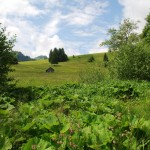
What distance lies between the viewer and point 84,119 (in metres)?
7.20

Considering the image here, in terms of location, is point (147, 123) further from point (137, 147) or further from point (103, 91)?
point (103, 91)

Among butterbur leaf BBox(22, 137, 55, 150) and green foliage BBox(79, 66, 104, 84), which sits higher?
butterbur leaf BBox(22, 137, 55, 150)

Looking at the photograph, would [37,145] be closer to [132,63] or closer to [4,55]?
[4,55]

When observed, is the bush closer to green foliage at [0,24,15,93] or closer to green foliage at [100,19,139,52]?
green foliage at [0,24,15,93]

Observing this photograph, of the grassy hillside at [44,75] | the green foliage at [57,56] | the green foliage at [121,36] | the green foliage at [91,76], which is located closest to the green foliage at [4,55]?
the grassy hillside at [44,75]

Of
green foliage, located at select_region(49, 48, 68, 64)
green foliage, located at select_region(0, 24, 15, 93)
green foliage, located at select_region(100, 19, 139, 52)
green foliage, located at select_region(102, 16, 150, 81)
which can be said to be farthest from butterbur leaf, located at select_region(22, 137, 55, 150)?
green foliage, located at select_region(49, 48, 68, 64)

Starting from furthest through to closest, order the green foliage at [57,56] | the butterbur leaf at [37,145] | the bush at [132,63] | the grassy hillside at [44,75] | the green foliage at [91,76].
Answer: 1. the green foliage at [57,56]
2. the grassy hillside at [44,75]
3. the green foliage at [91,76]
4. the bush at [132,63]
5. the butterbur leaf at [37,145]

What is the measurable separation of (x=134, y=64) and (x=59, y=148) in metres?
21.4

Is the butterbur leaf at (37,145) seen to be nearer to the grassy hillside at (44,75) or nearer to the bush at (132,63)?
the grassy hillside at (44,75)

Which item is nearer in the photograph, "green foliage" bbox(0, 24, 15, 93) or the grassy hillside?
"green foliage" bbox(0, 24, 15, 93)

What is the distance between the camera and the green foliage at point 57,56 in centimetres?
13438

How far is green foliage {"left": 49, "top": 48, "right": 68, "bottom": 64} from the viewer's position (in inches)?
5290

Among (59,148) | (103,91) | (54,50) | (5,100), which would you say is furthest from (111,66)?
(54,50)

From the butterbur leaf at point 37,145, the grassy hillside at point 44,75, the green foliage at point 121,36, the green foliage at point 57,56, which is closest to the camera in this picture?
the butterbur leaf at point 37,145
